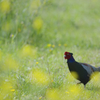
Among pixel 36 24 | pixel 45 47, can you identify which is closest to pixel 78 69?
pixel 45 47

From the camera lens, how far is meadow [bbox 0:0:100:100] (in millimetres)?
2939

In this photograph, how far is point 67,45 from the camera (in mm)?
5254

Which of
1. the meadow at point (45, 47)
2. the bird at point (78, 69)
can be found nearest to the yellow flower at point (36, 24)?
the meadow at point (45, 47)

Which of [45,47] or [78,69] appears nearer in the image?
[78,69]

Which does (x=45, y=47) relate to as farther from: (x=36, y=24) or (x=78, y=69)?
(x=78, y=69)

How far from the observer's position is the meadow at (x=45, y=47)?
2.94 metres

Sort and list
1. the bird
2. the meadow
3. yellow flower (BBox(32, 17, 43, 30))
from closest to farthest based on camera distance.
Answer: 1. the meadow
2. the bird
3. yellow flower (BBox(32, 17, 43, 30))

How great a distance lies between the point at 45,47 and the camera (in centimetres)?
489

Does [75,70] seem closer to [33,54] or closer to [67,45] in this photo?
[33,54]

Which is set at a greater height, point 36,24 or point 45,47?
point 36,24

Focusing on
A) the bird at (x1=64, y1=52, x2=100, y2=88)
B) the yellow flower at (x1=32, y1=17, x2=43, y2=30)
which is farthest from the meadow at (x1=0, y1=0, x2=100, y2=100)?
the bird at (x1=64, y1=52, x2=100, y2=88)

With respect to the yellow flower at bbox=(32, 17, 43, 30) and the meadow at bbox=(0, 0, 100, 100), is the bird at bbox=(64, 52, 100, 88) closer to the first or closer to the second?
the meadow at bbox=(0, 0, 100, 100)

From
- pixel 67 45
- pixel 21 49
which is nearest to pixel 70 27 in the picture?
pixel 67 45

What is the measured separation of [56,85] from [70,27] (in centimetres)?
365
